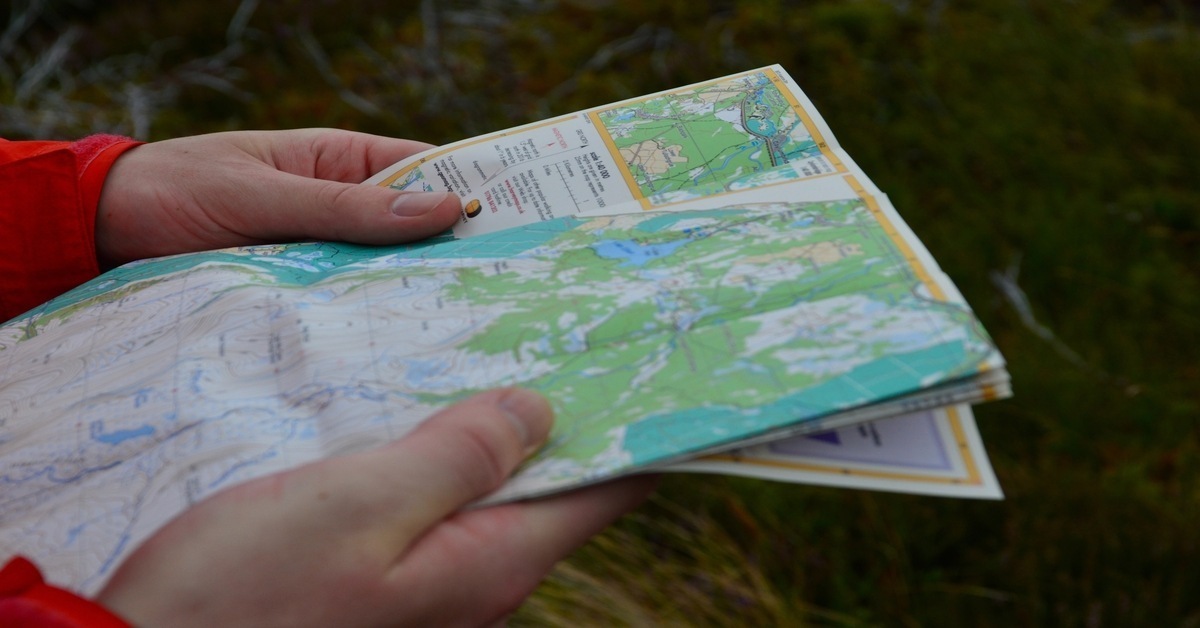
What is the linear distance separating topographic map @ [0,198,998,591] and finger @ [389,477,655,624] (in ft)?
0.13

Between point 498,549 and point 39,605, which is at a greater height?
point 39,605

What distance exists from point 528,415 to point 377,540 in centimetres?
21

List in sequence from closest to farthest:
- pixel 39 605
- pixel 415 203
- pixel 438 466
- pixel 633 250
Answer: pixel 39 605 < pixel 438 466 < pixel 633 250 < pixel 415 203

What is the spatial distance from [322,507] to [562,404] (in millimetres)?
297

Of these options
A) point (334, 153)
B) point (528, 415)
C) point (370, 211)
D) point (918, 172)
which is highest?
point (334, 153)

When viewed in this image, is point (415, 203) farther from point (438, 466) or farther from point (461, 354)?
point (438, 466)

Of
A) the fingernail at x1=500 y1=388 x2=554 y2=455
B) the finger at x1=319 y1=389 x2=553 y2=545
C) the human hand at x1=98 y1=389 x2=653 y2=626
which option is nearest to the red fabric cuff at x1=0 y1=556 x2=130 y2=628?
the human hand at x1=98 y1=389 x2=653 y2=626

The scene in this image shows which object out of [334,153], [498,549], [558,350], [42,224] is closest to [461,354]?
[558,350]

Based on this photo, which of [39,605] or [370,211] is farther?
[370,211]

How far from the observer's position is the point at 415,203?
1.41m

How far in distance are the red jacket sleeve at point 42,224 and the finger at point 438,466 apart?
0.78 m

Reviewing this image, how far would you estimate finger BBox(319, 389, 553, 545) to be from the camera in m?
0.97

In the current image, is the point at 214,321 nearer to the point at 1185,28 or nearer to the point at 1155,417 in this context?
the point at 1155,417

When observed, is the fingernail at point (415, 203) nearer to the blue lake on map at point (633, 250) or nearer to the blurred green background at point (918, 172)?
the blue lake on map at point (633, 250)
